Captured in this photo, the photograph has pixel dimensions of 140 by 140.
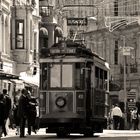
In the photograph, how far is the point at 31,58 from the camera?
5041 cm

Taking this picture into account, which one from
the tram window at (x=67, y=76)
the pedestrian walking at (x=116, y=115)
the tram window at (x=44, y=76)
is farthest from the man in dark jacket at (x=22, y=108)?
the pedestrian walking at (x=116, y=115)

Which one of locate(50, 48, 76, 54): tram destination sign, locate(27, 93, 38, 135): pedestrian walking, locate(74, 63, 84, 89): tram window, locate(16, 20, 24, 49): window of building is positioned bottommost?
locate(27, 93, 38, 135): pedestrian walking

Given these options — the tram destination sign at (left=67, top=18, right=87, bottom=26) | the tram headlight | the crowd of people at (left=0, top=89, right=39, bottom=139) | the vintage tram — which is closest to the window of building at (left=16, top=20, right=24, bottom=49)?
the tram destination sign at (left=67, top=18, right=87, bottom=26)

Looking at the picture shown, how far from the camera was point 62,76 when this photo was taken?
2634 cm

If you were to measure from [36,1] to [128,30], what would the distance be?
23254mm

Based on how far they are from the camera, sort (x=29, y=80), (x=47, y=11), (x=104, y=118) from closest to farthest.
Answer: (x=104, y=118), (x=29, y=80), (x=47, y=11)

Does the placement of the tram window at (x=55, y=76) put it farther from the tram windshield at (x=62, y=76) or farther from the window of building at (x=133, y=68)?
the window of building at (x=133, y=68)

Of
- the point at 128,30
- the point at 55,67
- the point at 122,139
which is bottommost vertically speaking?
the point at 122,139

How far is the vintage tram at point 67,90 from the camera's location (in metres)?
26.4

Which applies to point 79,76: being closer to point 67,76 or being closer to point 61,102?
point 67,76

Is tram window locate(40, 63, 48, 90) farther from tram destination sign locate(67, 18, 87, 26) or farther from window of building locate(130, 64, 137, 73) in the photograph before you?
window of building locate(130, 64, 137, 73)

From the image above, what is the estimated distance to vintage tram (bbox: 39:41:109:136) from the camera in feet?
86.7

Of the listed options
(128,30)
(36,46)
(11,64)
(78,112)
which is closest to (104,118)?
(78,112)

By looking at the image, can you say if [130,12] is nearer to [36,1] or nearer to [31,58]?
[36,1]
